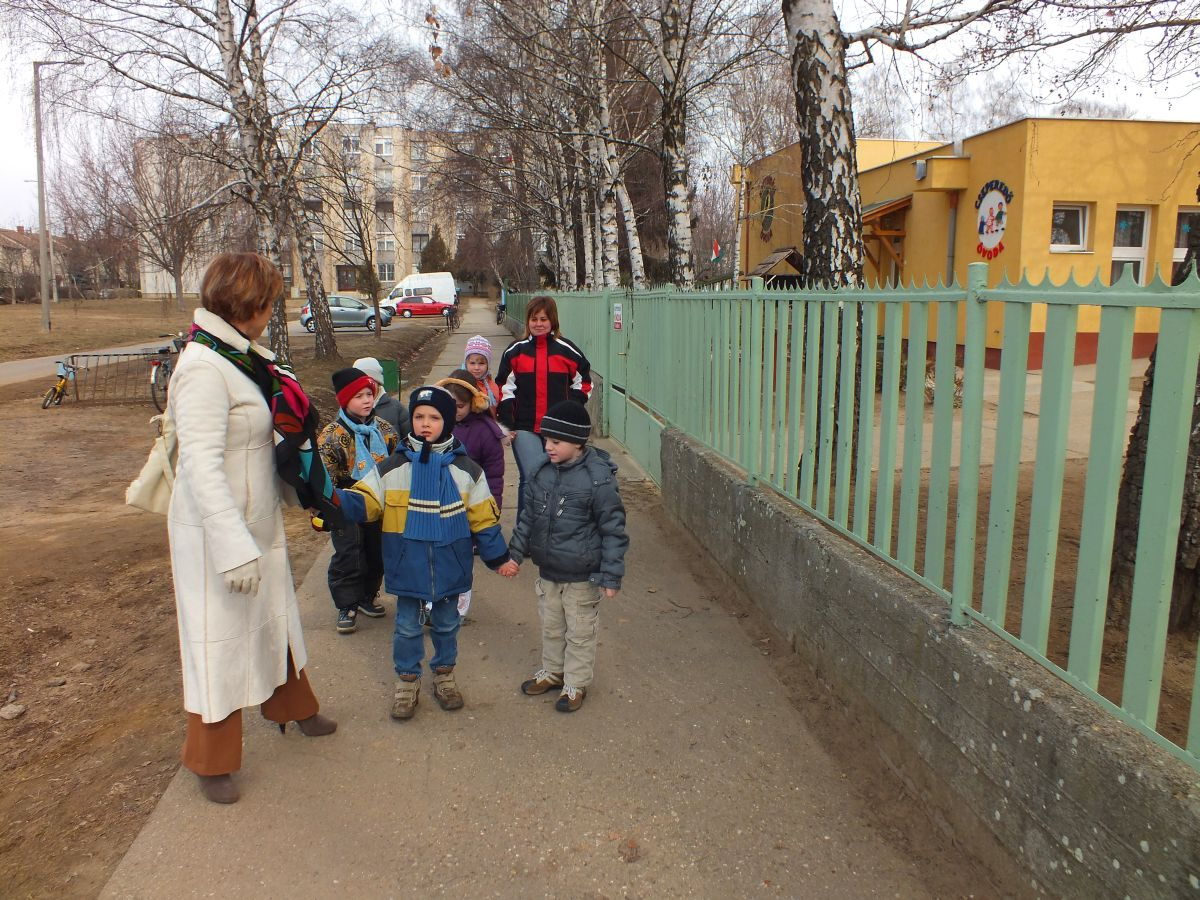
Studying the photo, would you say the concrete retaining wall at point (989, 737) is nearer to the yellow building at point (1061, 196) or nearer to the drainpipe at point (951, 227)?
the yellow building at point (1061, 196)

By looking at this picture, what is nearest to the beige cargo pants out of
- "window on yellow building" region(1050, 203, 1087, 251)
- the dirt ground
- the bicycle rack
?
the dirt ground

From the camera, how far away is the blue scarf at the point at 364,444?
421cm

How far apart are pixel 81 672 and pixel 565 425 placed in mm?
2680

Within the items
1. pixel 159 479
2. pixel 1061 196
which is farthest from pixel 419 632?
pixel 1061 196

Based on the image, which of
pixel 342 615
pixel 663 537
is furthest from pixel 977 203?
pixel 342 615

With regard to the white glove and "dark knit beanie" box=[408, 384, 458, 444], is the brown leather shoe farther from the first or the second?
"dark knit beanie" box=[408, 384, 458, 444]

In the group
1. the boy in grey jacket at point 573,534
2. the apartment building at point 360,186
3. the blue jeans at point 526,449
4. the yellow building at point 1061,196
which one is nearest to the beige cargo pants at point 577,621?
the boy in grey jacket at point 573,534

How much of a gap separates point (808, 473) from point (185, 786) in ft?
9.38

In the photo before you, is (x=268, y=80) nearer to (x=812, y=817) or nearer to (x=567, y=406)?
(x=567, y=406)

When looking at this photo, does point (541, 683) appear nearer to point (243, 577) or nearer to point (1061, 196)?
point (243, 577)

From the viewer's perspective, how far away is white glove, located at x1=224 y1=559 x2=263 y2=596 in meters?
2.76

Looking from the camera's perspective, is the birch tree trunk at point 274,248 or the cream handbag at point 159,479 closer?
the cream handbag at point 159,479

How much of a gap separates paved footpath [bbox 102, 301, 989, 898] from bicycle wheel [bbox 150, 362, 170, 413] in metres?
10.0

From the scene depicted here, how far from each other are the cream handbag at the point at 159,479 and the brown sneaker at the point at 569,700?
171 centimetres
